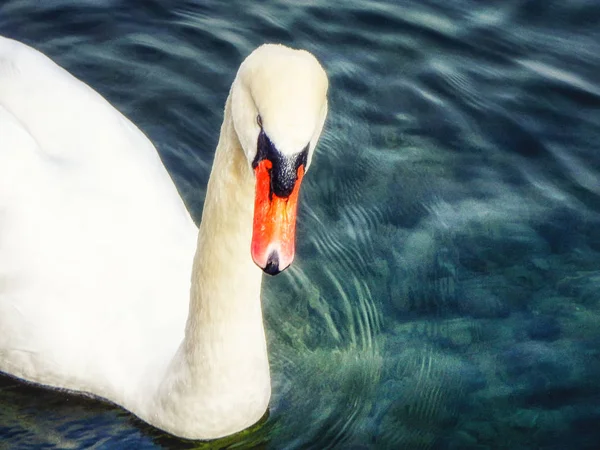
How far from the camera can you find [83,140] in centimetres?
564

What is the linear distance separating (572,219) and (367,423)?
7.11 ft

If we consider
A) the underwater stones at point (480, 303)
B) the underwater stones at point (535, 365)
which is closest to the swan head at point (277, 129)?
the underwater stones at point (535, 365)

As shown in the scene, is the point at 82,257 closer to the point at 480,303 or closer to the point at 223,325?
the point at 223,325

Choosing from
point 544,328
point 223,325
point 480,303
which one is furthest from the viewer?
point 480,303

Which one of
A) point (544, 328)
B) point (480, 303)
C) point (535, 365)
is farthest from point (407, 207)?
point (535, 365)

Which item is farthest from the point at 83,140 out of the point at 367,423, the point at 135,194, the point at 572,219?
the point at 572,219

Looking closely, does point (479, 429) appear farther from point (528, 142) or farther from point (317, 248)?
point (528, 142)

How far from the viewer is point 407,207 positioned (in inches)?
261

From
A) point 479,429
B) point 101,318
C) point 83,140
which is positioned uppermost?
point 83,140

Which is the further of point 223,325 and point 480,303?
point 480,303

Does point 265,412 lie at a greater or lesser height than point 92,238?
lesser

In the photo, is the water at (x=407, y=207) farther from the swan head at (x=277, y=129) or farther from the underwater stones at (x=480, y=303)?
the swan head at (x=277, y=129)

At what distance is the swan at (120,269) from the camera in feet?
14.8

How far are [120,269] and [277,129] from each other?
2.00 meters
